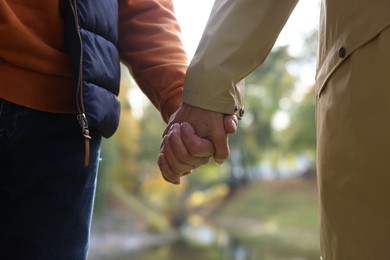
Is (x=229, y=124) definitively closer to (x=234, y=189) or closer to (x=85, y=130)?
(x=85, y=130)

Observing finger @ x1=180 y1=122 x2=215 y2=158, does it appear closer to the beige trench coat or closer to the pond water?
the beige trench coat

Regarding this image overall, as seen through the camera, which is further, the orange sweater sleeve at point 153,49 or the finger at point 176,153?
the orange sweater sleeve at point 153,49

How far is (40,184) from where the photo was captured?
87 cm

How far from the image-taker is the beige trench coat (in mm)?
659

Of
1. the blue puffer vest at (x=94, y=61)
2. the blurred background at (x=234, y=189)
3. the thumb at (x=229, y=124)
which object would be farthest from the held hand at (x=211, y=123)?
the blurred background at (x=234, y=189)

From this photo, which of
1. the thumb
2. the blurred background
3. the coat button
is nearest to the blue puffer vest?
the thumb

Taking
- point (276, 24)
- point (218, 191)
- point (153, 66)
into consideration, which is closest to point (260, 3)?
point (276, 24)

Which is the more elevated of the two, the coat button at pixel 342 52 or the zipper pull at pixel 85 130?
the coat button at pixel 342 52

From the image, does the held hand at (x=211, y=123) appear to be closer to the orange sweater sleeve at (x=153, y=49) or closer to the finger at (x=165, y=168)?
the finger at (x=165, y=168)

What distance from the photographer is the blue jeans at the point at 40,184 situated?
845 mm

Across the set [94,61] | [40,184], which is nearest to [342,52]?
[94,61]

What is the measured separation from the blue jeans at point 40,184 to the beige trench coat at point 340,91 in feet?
0.75

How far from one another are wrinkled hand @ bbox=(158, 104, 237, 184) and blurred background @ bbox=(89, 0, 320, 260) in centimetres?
649

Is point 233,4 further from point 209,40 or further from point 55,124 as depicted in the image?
point 55,124
